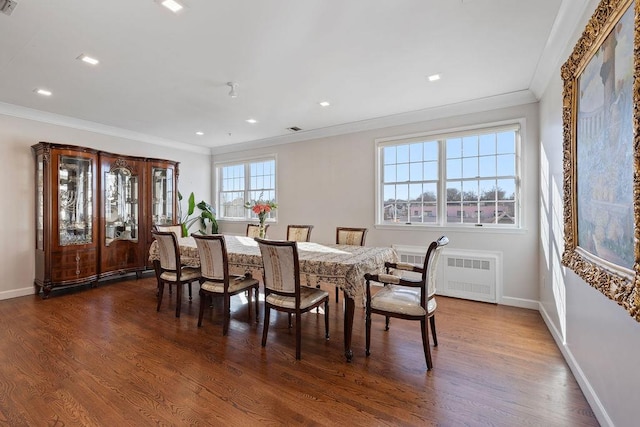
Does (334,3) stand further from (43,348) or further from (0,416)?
(43,348)

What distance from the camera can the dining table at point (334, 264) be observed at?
Answer: 246 cm

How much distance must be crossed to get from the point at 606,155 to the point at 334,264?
1.91 m

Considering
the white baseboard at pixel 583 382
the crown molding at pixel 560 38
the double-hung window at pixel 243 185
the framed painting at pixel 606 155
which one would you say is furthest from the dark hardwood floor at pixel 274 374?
the double-hung window at pixel 243 185

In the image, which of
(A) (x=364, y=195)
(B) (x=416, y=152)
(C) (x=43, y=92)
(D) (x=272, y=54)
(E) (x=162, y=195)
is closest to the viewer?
(D) (x=272, y=54)

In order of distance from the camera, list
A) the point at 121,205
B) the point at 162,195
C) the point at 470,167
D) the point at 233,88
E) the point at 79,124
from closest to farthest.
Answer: the point at 233,88 < the point at 470,167 < the point at 79,124 < the point at 121,205 < the point at 162,195

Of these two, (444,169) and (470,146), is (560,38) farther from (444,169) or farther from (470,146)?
(444,169)

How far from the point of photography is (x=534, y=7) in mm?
2125

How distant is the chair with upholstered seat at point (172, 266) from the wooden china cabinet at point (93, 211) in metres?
1.82

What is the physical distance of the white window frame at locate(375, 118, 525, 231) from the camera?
3.77 meters

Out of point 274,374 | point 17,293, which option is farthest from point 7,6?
point 17,293

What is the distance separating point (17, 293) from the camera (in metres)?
4.15

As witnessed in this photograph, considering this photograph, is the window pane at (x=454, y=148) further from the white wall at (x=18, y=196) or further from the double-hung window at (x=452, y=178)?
the white wall at (x=18, y=196)

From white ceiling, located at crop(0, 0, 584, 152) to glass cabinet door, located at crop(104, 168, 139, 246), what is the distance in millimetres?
1084

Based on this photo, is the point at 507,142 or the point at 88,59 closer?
the point at 88,59
